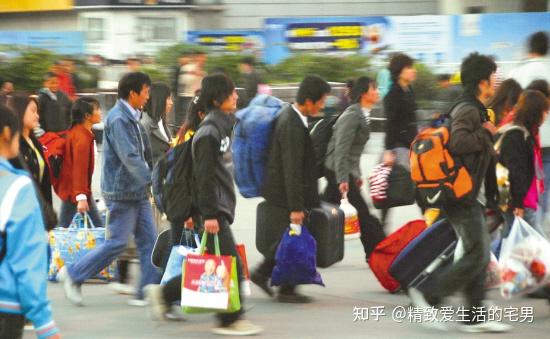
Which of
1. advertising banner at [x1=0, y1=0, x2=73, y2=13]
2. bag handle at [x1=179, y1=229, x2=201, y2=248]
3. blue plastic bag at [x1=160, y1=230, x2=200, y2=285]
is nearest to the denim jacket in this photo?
bag handle at [x1=179, y1=229, x2=201, y2=248]

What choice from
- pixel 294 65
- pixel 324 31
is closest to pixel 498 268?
pixel 294 65

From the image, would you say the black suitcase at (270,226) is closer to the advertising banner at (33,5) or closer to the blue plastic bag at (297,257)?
the blue plastic bag at (297,257)

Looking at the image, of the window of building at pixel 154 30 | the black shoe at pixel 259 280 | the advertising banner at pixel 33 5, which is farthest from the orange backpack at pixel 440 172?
the advertising banner at pixel 33 5

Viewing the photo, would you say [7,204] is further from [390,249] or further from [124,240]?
[390,249]

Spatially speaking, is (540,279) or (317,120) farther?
(317,120)

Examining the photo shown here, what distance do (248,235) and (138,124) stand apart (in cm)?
384

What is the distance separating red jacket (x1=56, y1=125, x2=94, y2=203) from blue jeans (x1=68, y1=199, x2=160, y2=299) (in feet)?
3.00

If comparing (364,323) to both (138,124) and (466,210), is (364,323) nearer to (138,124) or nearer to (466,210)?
(466,210)

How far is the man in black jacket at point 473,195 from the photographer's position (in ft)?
22.7

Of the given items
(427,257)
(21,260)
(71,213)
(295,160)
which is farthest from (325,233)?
(21,260)

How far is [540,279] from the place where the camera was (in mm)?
7406

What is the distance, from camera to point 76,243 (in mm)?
9016

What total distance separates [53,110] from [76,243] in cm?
433

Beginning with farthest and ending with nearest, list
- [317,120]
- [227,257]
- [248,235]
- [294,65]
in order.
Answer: [294,65], [248,235], [317,120], [227,257]
